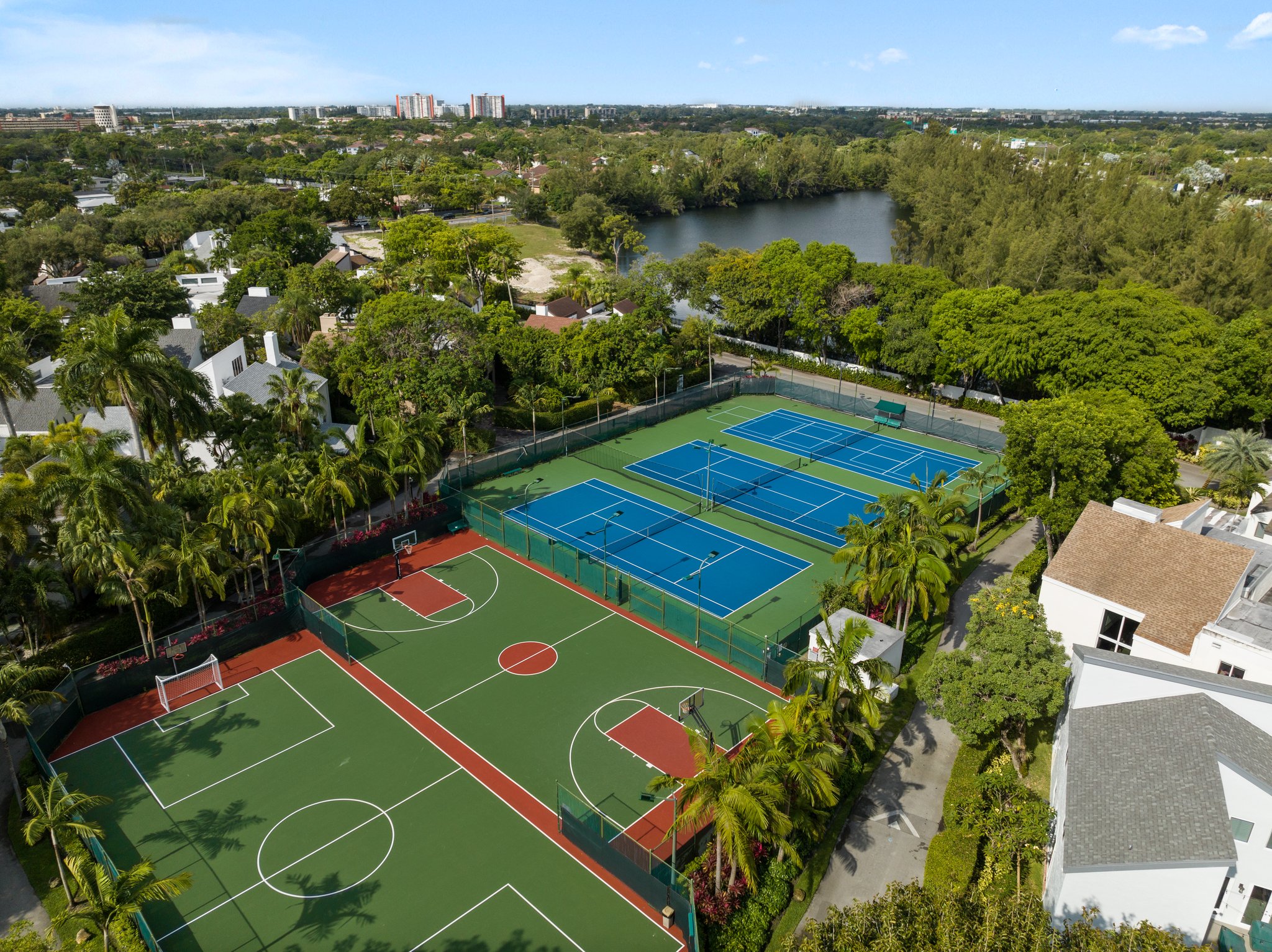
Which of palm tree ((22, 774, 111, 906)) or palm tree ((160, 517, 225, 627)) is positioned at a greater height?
palm tree ((160, 517, 225, 627))

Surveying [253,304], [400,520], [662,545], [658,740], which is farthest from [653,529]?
[253,304]

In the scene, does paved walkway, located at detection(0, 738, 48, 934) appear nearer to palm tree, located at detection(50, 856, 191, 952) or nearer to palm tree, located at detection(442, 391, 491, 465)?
palm tree, located at detection(50, 856, 191, 952)

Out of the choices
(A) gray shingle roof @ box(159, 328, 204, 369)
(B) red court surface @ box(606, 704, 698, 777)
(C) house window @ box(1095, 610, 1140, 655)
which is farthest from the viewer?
(A) gray shingle roof @ box(159, 328, 204, 369)

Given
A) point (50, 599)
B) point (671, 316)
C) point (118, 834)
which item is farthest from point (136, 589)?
point (671, 316)

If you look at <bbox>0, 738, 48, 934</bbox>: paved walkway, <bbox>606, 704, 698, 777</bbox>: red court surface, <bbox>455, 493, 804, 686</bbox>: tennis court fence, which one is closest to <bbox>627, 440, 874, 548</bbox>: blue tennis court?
<bbox>455, 493, 804, 686</bbox>: tennis court fence

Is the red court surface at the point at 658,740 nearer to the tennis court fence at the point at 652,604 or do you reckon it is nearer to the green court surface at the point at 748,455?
the tennis court fence at the point at 652,604

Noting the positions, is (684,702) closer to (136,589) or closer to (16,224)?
(136,589)

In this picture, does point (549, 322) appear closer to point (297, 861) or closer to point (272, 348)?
point (272, 348)
